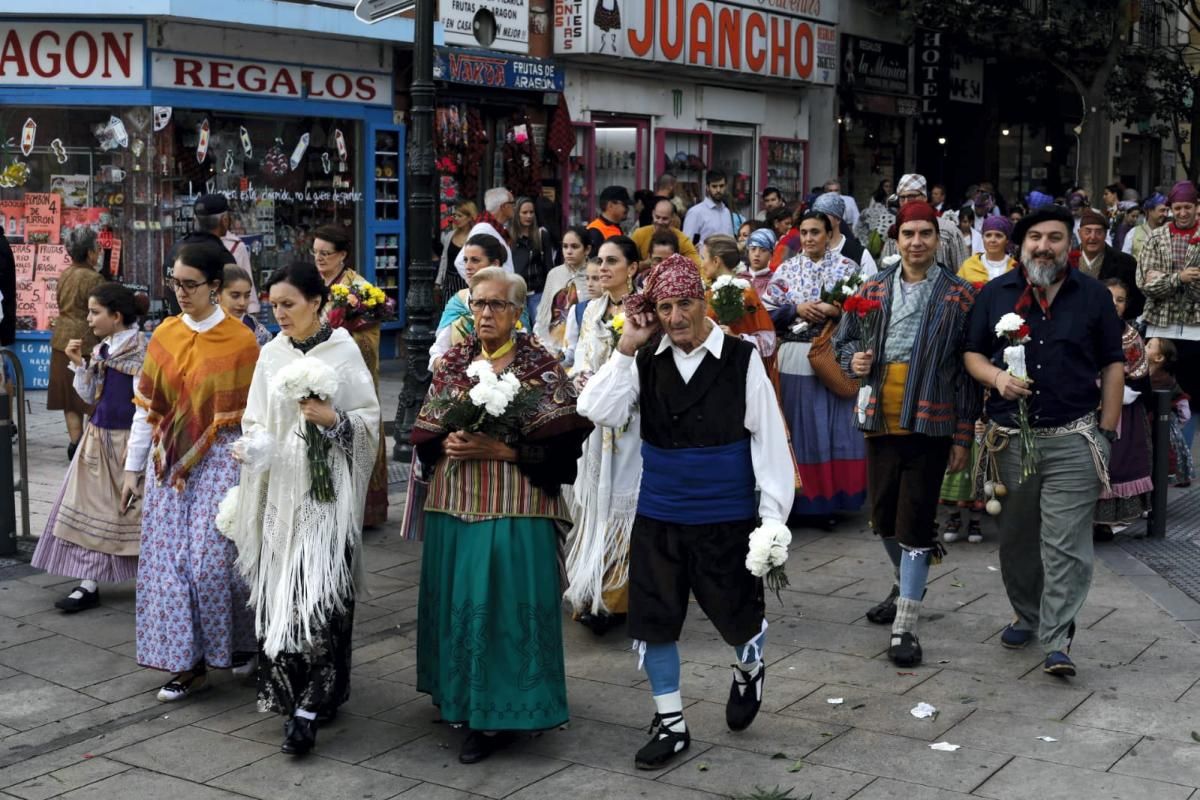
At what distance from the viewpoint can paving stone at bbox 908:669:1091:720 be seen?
6.32 meters

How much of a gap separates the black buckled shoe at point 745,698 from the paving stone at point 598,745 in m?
0.16

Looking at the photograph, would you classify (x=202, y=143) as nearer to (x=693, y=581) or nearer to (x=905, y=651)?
(x=905, y=651)

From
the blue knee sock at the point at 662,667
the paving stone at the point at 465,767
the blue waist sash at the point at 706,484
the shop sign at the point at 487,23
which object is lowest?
the paving stone at the point at 465,767

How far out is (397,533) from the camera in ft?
31.3

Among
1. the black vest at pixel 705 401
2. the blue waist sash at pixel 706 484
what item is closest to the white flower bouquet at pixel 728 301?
the black vest at pixel 705 401

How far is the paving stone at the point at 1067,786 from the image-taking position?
532 cm

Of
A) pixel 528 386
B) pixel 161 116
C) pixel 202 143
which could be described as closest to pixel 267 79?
pixel 202 143

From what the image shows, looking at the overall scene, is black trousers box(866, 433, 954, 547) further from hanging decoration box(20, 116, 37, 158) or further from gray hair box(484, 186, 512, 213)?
hanging decoration box(20, 116, 37, 158)

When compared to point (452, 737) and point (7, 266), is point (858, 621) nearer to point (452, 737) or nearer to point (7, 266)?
point (452, 737)

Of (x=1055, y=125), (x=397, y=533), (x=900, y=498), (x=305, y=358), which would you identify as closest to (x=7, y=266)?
(x=397, y=533)

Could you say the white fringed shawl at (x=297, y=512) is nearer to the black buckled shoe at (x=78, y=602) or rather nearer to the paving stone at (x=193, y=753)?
the paving stone at (x=193, y=753)

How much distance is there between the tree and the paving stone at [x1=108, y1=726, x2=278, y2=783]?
2300cm

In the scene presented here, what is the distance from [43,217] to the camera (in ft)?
50.3

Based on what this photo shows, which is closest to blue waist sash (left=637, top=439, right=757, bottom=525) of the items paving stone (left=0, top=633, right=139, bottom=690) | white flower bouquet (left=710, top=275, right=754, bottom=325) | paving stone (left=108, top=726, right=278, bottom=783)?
paving stone (left=108, top=726, right=278, bottom=783)
